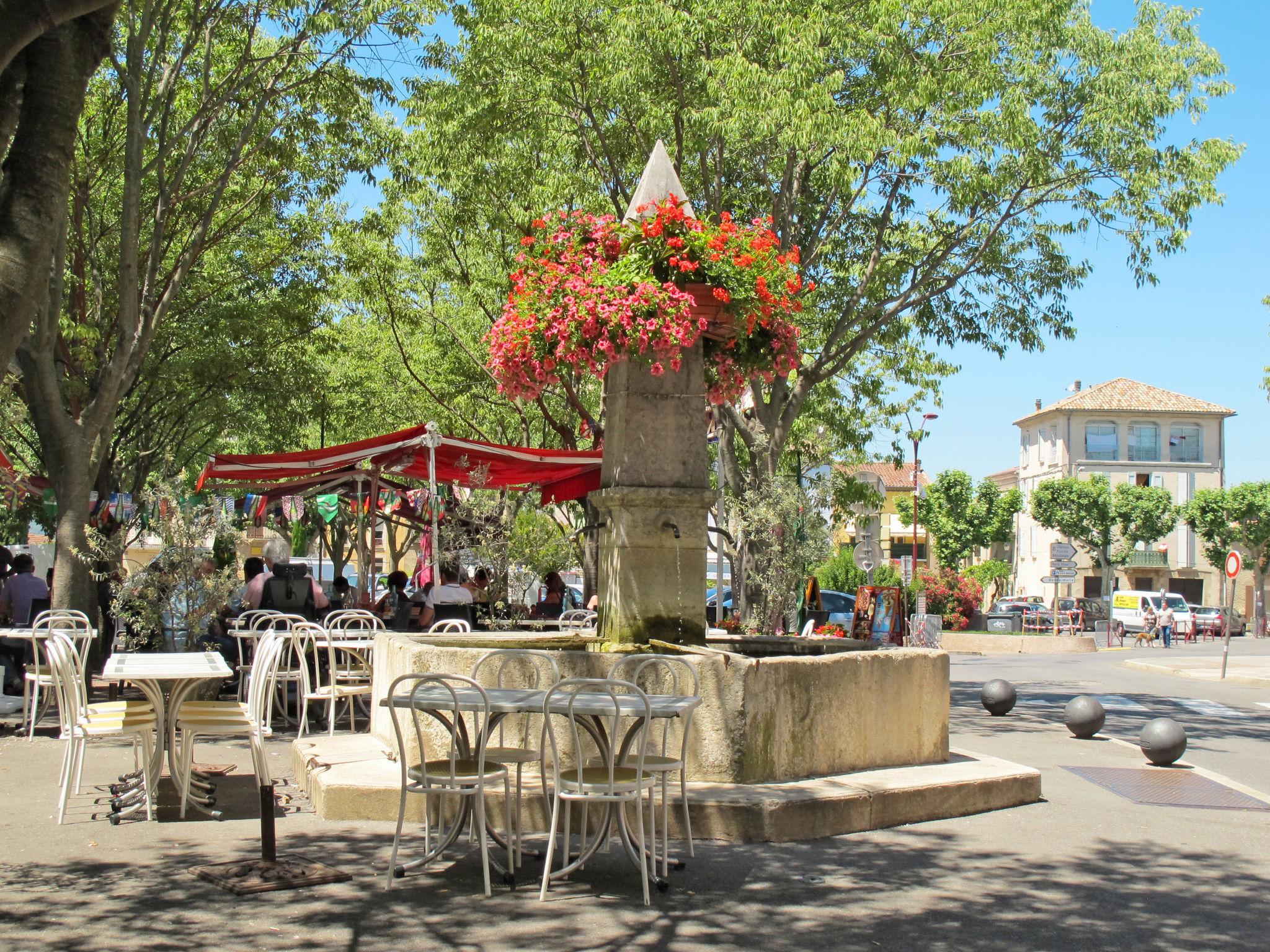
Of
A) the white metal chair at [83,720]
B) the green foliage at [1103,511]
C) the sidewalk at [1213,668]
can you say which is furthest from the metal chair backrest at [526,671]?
the green foliage at [1103,511]

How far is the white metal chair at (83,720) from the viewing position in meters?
7.14

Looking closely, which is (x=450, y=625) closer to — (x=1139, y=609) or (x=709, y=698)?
(x=709, y=698)

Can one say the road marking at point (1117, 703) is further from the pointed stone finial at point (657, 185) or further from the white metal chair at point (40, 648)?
the white metal chair at point (40, 648)

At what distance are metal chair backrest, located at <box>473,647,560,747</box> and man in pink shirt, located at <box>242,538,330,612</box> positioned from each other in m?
5.88

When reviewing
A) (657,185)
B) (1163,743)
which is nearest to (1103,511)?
(1163,743)

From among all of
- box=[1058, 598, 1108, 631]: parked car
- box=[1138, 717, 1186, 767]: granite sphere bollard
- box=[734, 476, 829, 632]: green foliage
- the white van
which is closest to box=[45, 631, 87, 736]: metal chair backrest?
box=[1138, 717, 1186, 767]: granite sphere bollard

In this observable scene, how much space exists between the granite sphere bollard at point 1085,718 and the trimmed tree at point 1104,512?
51.9m

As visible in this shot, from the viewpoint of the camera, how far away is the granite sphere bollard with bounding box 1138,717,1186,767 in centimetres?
1041

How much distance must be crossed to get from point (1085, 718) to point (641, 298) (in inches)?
283

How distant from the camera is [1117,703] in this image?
17.2 meters

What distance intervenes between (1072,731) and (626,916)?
8.37 meters

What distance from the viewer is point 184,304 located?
2030cm

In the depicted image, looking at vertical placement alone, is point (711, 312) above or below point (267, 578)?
above

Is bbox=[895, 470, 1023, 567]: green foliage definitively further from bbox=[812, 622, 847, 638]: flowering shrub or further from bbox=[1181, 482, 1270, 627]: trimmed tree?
bbox=[812, 622, 847, 638]: flowering shrub
